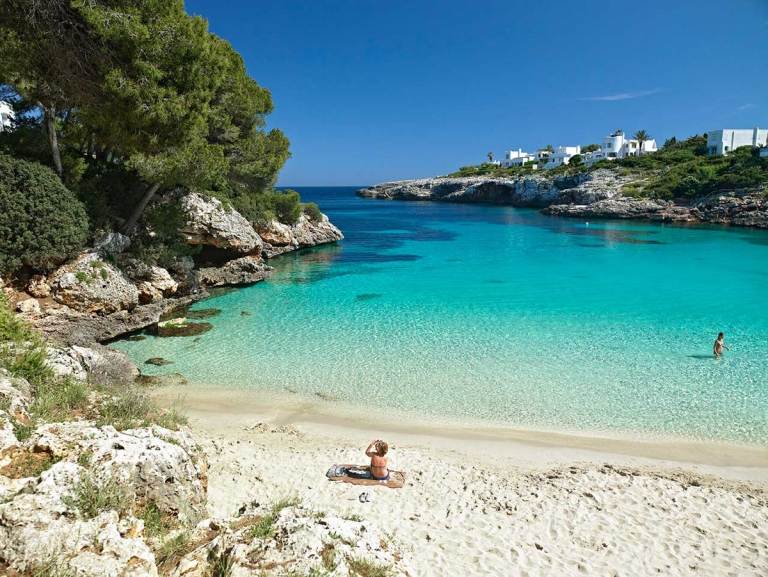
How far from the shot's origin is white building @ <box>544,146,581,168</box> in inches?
4398

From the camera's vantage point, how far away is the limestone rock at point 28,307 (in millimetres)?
13279

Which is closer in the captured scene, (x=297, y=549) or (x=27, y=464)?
(x=297, y=549)

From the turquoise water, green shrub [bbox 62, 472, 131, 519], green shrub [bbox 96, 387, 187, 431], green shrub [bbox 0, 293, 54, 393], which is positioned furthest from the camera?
the turquoise water

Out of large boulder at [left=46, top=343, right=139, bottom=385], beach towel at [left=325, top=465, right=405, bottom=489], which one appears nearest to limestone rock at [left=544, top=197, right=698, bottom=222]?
beach towel at [left=325, top=465, right=405, bottom=489]

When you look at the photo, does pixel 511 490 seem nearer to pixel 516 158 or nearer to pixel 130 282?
pixel 130 282

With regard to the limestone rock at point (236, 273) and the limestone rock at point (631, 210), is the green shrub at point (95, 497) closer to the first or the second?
the limestone rock at point (236, 273)

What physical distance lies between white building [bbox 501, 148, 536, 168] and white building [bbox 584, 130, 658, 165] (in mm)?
25944

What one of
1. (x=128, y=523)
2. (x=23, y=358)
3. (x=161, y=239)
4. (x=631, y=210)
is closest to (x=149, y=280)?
(x=161, y=239)

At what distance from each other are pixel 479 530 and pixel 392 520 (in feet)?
4.06

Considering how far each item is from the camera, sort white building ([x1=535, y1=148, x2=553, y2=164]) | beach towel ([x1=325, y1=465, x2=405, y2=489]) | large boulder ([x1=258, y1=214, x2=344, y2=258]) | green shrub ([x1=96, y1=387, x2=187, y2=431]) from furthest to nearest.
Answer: white building ([x1=535, y1=148, x2=553, y2=164]) → large boulder ([x1=258, y1=214, x2=344, y2=258]) → beach towel ([x1=325, y1=465, x2=405, y2=489]) → green shrub ([x1=96, y1=387, x2=187, y2=431])

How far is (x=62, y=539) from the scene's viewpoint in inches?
145

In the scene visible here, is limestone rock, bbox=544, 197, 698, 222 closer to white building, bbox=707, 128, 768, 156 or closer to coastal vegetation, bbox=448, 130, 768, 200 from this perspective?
coastal vegetation, bbox=448, 130, 768, 200

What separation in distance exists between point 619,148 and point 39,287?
367 ft

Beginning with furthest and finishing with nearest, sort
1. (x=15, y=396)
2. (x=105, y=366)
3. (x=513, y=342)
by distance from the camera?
(x=513, y=342), (x=105, y=366), (x=15, y=396)
